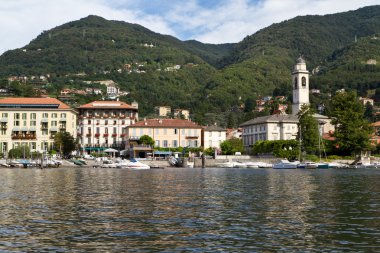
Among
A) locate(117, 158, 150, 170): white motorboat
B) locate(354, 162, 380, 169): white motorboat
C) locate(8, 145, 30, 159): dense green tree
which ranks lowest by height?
locate(354, 162, 380, 169): white motorboat

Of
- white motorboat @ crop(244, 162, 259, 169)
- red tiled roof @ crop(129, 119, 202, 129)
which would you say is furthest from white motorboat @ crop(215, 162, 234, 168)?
red tiled roof @ crop(129, 119, 202, 129)

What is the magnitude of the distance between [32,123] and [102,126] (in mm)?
15898

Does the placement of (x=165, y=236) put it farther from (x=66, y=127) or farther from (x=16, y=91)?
(x=16, y=91)

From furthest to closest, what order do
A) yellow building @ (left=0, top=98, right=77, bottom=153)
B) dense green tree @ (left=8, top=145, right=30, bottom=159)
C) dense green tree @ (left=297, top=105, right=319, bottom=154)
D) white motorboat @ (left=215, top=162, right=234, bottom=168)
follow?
yellow building @ (left=0, top=98, right=77, bottom=153) → dense green tree @ (left=8, top=145, right=30, bottom=159) → dense green tree @ (left=297, top=105, right=319, bottom=154) → white motorboat @ (left=215, top=162, right=234, bottom=168)

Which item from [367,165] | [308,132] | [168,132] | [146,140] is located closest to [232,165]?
[308,132]

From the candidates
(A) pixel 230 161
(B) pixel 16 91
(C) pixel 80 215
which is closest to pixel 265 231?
(C) pixel 80 215

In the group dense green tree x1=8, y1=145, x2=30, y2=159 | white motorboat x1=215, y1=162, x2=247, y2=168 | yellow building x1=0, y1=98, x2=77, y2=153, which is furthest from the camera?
yellow building x1=0, y1=98, x2=77, y2=153

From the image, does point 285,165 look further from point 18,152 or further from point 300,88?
point 18,152

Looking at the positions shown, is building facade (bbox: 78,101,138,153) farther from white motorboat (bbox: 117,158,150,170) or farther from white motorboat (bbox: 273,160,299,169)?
white motorboat (bbox: 273,160,299,169)

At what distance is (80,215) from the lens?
26.4m

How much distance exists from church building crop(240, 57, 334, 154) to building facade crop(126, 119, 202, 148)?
603 inches

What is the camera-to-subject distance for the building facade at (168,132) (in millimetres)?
126125

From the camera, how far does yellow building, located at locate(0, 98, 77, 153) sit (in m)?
128

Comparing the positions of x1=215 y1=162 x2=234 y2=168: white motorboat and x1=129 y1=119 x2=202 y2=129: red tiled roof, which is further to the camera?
x1=129 y1=119 x2=202 y2=129: red tiled roof
